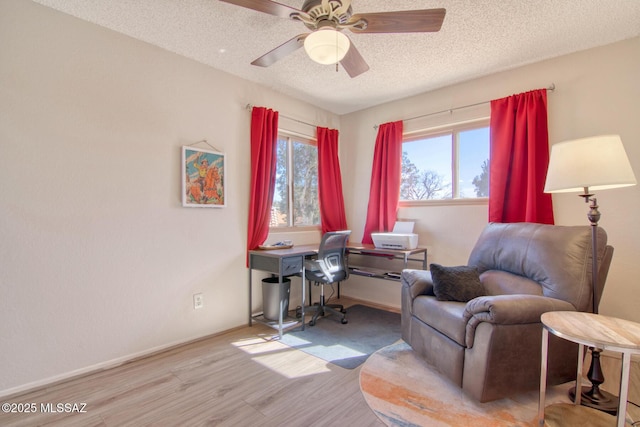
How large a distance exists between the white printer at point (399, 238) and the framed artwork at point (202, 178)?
5.54ft

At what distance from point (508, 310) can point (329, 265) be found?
1725 millimetres

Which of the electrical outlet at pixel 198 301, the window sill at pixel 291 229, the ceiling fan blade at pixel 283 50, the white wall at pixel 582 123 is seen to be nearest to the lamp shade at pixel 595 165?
the white wall at pixel 582 123

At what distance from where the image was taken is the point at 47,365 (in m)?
2.01

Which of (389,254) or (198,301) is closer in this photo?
(198,301)

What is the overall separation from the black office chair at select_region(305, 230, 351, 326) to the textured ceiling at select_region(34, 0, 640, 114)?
1.65 metres

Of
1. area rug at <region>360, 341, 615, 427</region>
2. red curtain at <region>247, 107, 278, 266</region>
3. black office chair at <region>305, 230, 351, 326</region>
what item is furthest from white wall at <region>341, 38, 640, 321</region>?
red curtain at <region>247, 107, 278, 266</region>

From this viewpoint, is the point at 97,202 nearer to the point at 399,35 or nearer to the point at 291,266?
the point at 291,266

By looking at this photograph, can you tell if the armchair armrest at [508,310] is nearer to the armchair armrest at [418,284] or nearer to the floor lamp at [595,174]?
the floor lamp at [595,174]

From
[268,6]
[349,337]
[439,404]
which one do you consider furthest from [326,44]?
[349,337]

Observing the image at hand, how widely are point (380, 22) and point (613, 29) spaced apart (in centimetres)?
199

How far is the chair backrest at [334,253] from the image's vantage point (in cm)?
303

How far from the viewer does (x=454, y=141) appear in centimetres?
336

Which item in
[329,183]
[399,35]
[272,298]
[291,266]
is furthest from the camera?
[329,183]

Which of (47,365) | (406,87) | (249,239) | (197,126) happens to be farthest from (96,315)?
(406,87)
